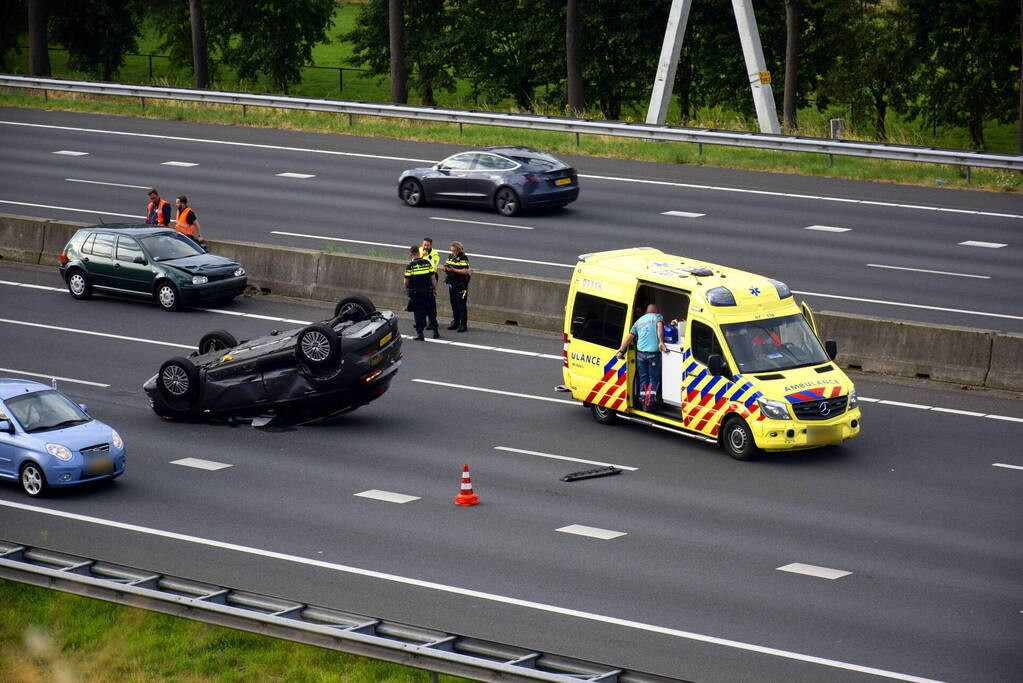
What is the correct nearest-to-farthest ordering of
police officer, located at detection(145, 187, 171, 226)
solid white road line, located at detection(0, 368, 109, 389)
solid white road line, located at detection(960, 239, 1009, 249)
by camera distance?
solid white road line, located at detection(0, 368, 109, 389) < police officer, located at detection(145, 187, 171, 226) < solid white road line, located at detection(960, 239, 1009, 249)

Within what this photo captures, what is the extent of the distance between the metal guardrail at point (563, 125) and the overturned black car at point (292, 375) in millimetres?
20592

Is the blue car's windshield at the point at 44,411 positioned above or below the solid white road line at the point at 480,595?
above

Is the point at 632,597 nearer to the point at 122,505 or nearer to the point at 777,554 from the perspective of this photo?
the point at 777,554

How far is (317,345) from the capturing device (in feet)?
60.8

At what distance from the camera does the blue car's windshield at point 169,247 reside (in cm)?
2666

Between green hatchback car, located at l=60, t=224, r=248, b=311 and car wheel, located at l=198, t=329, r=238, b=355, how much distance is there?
5.56m

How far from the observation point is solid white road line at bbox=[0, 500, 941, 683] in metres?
11.8

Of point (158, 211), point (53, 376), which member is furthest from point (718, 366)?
point (158, 211)

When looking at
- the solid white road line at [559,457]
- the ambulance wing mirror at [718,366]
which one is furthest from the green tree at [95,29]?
the ambulance wing mirror at [718,366]

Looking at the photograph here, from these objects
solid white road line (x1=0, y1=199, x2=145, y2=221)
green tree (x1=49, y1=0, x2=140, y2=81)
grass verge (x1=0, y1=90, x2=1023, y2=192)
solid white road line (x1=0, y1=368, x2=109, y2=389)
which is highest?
green tree (x1=49, y1=0, x2=140, y2=81)

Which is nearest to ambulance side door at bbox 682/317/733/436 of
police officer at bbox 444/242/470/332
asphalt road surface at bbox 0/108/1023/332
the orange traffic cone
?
the orange traffic cone

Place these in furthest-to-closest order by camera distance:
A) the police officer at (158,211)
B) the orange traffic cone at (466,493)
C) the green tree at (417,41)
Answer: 1. the green tree at (417,41)
2. the police officer at (158,211)
3. the orange traffic cone at (466,493)

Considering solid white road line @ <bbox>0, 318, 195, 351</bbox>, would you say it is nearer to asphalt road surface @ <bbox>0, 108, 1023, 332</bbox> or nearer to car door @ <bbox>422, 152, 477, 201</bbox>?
asphalt road surface @ <bbox>0, 108, 1023, 332</bbox>

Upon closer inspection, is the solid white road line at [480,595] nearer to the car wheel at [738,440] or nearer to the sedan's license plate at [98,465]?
the sedan's license plate at [98,465]
